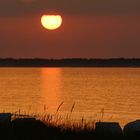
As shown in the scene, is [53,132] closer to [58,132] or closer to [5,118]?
[58,132]

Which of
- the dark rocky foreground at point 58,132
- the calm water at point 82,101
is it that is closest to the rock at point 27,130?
the dark rocky foreground at point 58,132

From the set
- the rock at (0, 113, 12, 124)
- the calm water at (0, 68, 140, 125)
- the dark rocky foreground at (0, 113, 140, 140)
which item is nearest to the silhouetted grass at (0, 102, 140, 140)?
the dark rocky foreground at (0, 113, 140, 140)

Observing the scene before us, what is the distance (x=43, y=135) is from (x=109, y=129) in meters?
1.79

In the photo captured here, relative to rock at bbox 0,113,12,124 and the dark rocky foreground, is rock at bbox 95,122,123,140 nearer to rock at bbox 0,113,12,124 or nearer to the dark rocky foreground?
the dark rocky foreground

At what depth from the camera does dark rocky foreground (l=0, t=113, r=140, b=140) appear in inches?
476

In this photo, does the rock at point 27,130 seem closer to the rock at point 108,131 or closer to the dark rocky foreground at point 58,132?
the dark rocky foreground at point 58,132

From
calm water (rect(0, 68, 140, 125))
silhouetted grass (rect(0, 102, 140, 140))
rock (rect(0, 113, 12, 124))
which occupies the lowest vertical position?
silhouetted grass (rect(0, 102, 140, 140))

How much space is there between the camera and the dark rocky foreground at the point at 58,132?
476 inches

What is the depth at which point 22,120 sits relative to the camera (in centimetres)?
1367

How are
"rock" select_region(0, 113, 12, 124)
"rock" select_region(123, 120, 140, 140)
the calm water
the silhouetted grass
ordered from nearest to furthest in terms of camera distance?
the silhouetted grass, "rock" select_region(123, 120, 140, 140), "rock" select_region(0, 113, 12, 124), the calm water

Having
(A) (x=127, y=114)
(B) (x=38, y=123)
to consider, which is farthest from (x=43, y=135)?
(A) (x=127, y=114)

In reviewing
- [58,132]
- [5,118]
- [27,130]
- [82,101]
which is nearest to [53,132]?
[58,132]

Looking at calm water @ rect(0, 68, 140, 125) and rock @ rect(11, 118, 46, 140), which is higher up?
calm water @ rect(0, 68, 140, 125)

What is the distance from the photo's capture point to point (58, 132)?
1301 centimetres
